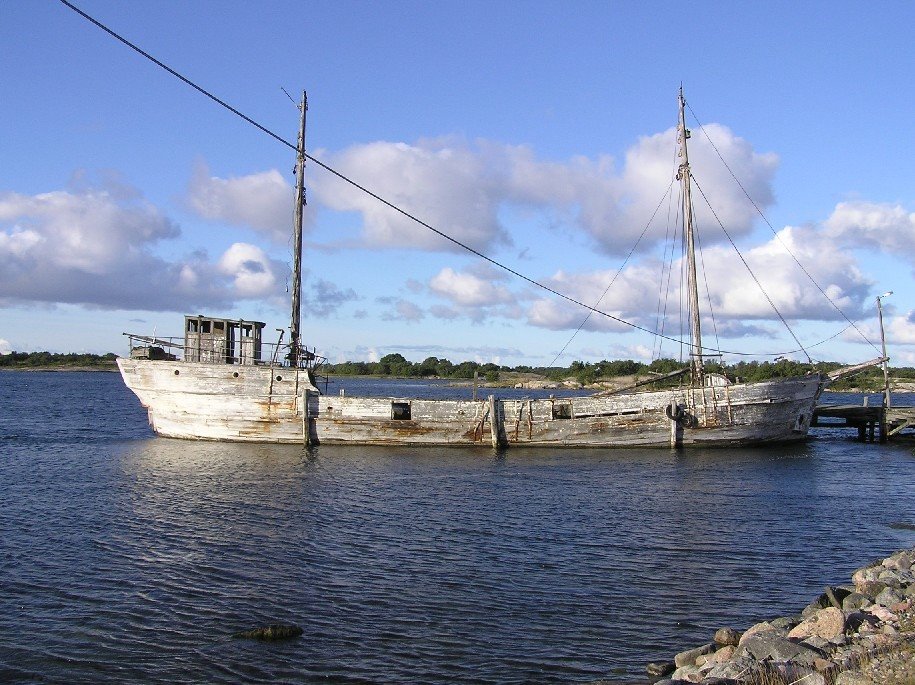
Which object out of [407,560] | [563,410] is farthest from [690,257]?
[407,560]

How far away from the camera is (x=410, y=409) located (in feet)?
116

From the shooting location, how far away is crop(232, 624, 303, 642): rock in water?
11.3 metres

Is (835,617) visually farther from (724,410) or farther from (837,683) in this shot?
(724,410)

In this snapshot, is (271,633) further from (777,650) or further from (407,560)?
(777,650)

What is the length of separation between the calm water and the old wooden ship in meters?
4.26

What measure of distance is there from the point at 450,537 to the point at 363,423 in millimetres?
17421

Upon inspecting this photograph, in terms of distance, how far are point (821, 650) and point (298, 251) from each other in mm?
30835

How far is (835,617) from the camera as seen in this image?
981cm

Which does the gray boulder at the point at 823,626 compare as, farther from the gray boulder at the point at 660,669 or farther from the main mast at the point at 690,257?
the main mast at the point at 690,257

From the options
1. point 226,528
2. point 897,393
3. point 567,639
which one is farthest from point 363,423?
point 897,393

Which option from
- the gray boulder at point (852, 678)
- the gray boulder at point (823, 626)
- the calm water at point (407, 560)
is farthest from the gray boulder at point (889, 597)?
the gray boulder at point (852, 678)

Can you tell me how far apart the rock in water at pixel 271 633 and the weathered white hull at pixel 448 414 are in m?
23.2

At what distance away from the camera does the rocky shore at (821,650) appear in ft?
25.8

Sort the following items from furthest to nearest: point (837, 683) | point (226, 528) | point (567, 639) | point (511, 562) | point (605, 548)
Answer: point (226, 528), point (605, 548), point (511, 562), point (567, 639), point (837, 683)
